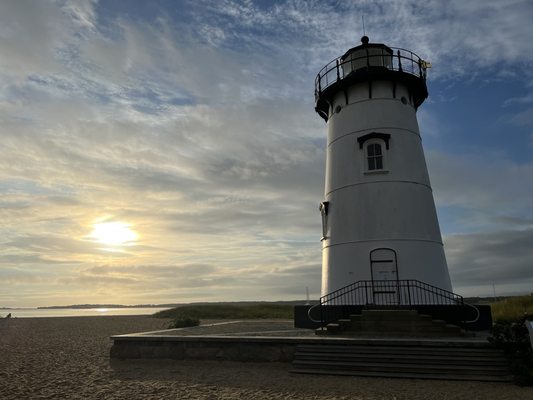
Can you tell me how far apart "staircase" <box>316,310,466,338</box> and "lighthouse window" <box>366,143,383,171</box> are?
5881 mm

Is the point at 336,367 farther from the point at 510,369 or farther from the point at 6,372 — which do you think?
the point at 6,372

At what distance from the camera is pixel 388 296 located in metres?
15.2

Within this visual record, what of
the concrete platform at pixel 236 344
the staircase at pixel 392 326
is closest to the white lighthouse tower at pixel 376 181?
the staircase at pixel 392 326

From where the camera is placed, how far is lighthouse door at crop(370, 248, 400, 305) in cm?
1515

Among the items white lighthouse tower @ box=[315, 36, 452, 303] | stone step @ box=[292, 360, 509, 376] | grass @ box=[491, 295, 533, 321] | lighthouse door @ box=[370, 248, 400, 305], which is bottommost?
stone step @ box=[292, 360, 509, 376]

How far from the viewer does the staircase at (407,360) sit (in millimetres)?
9742

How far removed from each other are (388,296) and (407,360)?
4970 mm

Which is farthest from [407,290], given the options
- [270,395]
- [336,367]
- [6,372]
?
[6,372]

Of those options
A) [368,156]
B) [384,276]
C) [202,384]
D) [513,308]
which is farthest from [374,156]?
[202,384]

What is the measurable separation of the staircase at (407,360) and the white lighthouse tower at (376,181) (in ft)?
15.2

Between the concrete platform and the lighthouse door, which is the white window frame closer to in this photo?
the lighthouse door

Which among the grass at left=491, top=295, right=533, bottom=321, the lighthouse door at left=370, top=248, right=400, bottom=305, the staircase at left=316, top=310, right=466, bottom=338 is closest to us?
the staircase at left=316, top=310, right=466, bottom=338

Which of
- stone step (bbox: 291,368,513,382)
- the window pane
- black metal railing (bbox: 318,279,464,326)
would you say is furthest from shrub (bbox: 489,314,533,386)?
the window pane

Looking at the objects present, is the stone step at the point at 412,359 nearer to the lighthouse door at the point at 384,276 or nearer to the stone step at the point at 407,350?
the stone step at the point at 407,350
